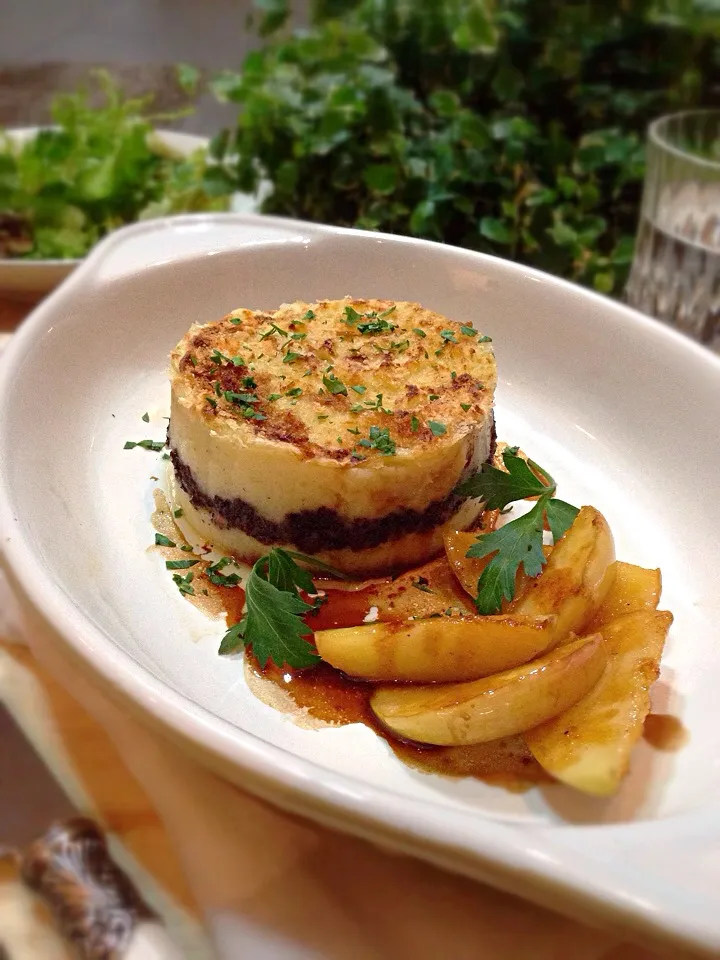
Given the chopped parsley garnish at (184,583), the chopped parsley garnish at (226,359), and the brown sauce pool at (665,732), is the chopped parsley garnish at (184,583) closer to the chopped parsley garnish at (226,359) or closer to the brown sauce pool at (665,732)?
the chopped parsley garnish at (226,359)

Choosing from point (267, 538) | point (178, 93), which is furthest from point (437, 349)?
point (178, 93)

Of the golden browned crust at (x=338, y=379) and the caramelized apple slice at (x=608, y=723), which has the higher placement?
the golden browned crust at (x=338, y=379)

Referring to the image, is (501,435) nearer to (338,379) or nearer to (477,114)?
(338,379)

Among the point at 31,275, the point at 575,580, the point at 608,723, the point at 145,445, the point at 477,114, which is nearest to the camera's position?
the point at 608,723

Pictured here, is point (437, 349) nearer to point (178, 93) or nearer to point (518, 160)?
point (518, 160)

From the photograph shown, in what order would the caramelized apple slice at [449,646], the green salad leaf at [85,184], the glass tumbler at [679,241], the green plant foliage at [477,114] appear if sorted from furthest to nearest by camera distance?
the green salad leaf at [85,184] → the green plant foliage at [477,114] → the glass tumbler at [679,241] → the caramelized apple slice at [449,646]

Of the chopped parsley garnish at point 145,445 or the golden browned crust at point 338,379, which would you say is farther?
the chopped parsley garnish at point 145,445

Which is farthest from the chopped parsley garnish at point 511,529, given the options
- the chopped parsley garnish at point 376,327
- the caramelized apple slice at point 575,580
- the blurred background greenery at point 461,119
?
the blurred background greenery at point 461,119

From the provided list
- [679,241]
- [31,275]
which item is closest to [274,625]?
[31,275]
